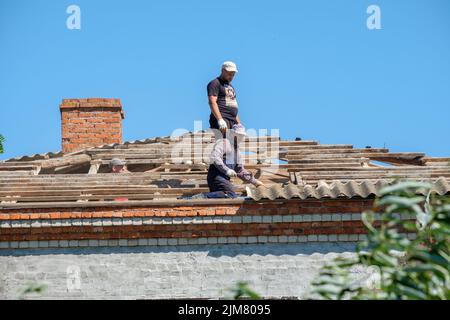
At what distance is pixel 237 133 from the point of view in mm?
12516

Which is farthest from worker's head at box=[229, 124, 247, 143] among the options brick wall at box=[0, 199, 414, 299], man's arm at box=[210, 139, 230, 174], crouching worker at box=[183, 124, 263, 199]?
brick wall at box=[0, 199, 414, 299]

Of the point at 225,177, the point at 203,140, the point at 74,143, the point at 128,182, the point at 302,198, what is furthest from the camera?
the point at 74,143

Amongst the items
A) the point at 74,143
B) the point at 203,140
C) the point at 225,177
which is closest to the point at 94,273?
the point at 225,177

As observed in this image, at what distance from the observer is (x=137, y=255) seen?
11.3 meters

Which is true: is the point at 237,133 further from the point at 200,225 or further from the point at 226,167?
the point at 200,225

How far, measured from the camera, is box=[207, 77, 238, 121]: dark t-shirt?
41.3 ft

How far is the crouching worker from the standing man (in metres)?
0.17

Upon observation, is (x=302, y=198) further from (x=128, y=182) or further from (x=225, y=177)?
(x=128, y=182)

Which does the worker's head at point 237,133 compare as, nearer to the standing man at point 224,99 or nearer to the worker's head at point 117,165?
the standing man at point 224,99

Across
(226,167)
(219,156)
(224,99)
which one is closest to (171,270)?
(226,167)

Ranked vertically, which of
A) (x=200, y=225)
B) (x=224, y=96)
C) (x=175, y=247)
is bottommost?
(x=175, y=247)

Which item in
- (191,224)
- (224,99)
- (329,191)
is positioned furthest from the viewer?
(224,99)

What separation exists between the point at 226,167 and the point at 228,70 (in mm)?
1404

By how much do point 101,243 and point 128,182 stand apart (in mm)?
2046
